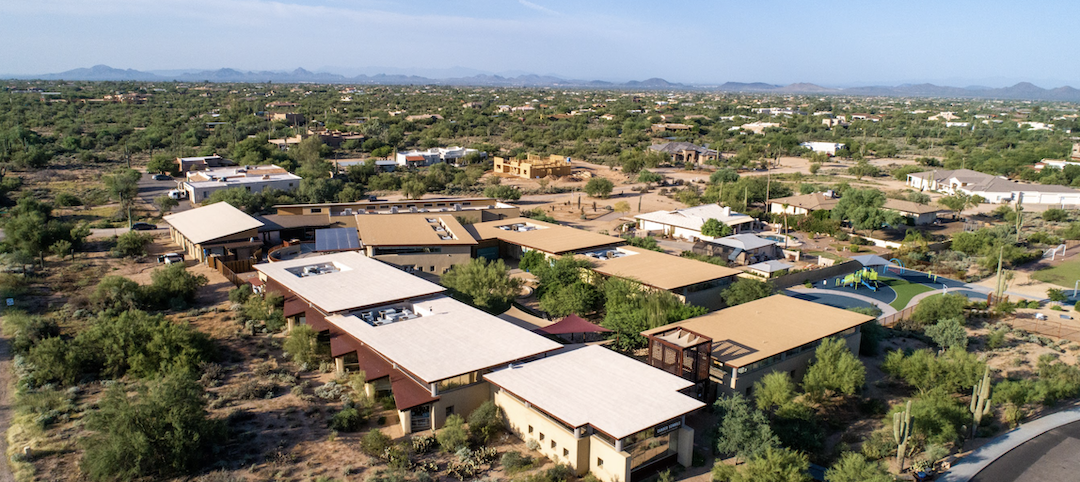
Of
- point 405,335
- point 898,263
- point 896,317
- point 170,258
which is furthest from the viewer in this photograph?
point 898,263

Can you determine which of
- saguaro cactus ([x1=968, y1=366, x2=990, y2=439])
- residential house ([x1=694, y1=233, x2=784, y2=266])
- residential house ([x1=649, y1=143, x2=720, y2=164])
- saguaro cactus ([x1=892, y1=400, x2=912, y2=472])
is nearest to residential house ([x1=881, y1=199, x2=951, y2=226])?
residential house ([x1=694, y1=233, x2=784, y2=266])

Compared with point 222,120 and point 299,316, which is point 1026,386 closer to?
point 299,316

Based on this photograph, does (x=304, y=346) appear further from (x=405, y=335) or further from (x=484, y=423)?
(x=484, y=423)

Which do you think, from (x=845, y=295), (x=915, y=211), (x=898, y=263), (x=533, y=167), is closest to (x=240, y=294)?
(x=845, y=295)

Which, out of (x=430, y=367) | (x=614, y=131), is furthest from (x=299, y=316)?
(x=614, y=131)

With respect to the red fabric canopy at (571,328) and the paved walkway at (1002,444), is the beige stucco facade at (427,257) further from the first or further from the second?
the paved walkway at (1002,444)

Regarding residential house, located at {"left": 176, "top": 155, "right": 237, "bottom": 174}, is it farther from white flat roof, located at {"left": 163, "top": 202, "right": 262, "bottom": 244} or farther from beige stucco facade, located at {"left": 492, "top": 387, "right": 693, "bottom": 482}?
beige stucco facade, located at {"left": 492, "top": 387, "right": 693, "bottom": 482}

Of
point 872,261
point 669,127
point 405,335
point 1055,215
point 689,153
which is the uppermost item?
point 669,127
